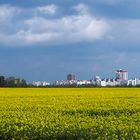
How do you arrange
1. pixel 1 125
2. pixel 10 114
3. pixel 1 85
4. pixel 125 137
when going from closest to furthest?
pixel 125 137 → pixel 1 125 → pixel 10 114 → pixel 1 85

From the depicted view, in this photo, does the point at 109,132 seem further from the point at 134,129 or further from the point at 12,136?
the point at 12,136

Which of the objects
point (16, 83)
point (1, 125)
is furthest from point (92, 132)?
point (16, 83)

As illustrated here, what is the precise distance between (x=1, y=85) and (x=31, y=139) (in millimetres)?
94223

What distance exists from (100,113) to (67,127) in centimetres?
868

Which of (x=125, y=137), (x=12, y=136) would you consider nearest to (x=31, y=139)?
(x=12, y=136)

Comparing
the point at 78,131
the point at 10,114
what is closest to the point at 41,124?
the point at 78,131

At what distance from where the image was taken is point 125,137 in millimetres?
13625

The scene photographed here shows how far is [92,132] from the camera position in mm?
14602

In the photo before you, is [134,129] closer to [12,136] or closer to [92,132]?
[92,132]

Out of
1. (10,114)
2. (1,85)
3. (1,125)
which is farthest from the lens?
(1,85)

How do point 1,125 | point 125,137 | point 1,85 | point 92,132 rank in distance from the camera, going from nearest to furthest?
point 125,137
point 92,132
point 1,125
point 1,85

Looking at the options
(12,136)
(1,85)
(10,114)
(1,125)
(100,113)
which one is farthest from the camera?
(1,85)

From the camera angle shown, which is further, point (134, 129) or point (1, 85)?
point (1, 85)

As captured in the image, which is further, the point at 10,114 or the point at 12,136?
the point at 10,114
